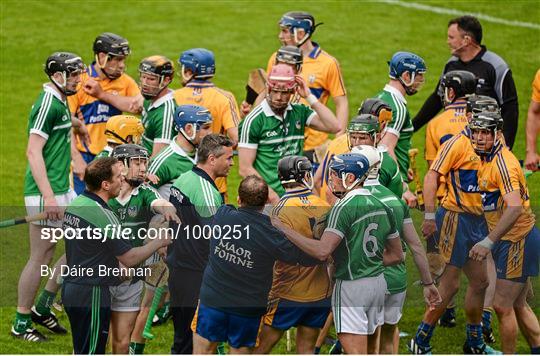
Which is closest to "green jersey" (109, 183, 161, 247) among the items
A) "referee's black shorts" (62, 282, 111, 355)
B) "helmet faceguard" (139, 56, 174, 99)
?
"referee's black shorts" (62, 282, 111, 355)

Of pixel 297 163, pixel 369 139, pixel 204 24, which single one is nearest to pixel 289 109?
pixel 369 139

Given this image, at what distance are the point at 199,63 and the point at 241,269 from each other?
3303 mm

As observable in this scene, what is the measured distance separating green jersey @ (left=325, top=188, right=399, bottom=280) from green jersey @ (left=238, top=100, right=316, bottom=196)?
2.05m

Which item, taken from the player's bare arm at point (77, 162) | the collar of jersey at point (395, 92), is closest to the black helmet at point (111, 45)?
the player's bare arm at point (77, 162)

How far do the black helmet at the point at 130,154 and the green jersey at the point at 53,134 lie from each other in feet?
4.47

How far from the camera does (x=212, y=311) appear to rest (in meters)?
8.99

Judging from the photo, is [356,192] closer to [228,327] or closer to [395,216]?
[395,216]

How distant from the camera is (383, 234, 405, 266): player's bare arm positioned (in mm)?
9070

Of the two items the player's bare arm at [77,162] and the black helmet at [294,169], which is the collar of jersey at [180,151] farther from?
the player's bare arm at [77,162]

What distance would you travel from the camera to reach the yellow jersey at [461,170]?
1024cm

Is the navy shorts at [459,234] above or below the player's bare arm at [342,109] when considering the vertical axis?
below

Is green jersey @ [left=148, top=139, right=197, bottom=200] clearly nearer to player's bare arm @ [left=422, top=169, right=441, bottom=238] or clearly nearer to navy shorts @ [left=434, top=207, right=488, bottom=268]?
player's bare arm @ [left=422, top=169, right=441, bottom=238]

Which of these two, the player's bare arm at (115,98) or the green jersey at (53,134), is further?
the player's bare arm at (115,98)

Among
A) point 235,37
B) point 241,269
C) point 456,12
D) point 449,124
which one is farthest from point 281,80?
point 456,12
